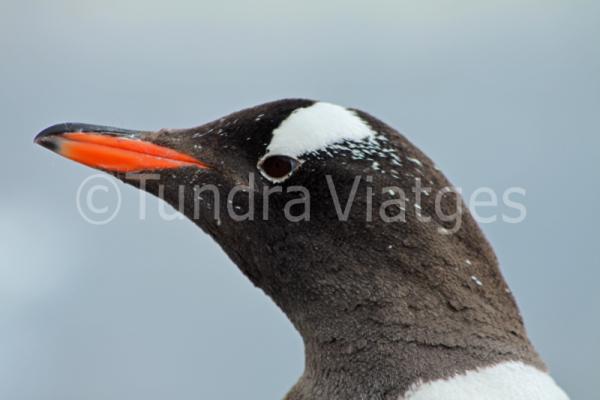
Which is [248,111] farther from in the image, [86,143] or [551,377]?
[551,377]

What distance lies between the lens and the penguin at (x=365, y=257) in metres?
3.23

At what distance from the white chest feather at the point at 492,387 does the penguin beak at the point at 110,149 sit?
118 centimetres

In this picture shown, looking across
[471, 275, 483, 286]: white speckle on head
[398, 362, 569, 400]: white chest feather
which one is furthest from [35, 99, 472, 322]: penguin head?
[398, 362, 569, 400]: white chest feather

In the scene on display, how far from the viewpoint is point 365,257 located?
3.37 metres

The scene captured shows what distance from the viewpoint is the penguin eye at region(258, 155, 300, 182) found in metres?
3.47

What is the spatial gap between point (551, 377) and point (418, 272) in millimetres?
564

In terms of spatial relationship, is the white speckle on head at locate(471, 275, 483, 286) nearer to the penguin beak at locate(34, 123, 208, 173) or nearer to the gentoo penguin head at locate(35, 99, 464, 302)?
the gentoo penguin head at locate(35, 99, 464, 302)

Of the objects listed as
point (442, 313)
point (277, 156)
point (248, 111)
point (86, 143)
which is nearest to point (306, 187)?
point (277, 156)

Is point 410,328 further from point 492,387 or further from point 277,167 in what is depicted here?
point 277,167

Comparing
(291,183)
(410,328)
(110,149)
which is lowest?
(410,328)

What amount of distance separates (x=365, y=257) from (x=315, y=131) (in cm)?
45

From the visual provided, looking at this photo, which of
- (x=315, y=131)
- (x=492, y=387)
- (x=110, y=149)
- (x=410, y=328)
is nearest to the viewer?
(x=492, y=387)

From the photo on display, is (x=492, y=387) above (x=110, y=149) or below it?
below

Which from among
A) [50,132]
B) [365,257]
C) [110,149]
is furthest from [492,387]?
[50,132]
